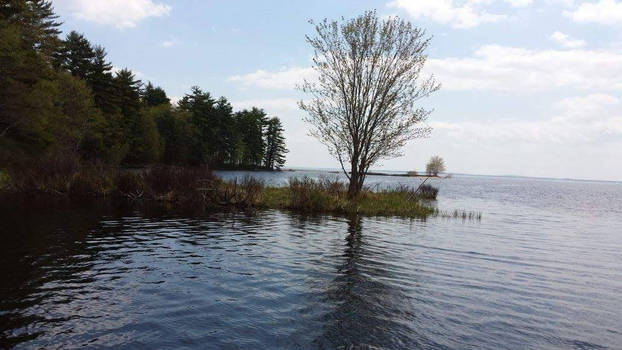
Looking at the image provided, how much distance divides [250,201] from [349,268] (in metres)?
15.8

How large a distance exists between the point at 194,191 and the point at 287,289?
18655mm

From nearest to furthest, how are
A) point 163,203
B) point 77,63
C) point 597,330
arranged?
1. point 597,330
2. point 163,203
3. point 77,63

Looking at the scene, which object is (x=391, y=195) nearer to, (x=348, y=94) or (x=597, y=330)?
(x=348, y=94)

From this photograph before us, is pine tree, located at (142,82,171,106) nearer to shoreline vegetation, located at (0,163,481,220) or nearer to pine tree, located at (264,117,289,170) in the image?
pine tree, located at (264,117,289,170)

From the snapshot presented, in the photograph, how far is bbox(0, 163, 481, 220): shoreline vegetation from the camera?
25625 millimetres

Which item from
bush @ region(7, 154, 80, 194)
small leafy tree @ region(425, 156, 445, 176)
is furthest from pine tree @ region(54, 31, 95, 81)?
small leafy tree @ region(425, 156, 445, 176)

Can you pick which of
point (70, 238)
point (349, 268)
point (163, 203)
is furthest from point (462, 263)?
point (163, 203)

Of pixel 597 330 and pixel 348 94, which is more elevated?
pixel 348 94

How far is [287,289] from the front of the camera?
873 cm

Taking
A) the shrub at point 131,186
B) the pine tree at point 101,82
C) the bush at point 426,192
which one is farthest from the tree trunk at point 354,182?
the pine tree at point 101,82

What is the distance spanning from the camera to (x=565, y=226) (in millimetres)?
25547

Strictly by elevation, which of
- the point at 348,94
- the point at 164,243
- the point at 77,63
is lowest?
the point at 164,243

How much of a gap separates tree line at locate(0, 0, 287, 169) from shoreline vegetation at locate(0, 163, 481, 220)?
8.94 ft

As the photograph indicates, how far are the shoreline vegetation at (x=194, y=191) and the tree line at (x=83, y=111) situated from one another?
8.94 feet
